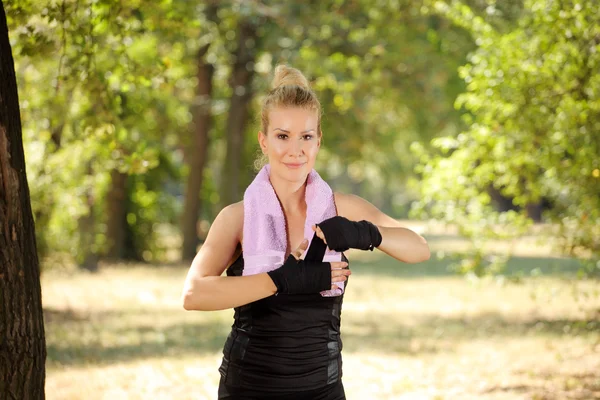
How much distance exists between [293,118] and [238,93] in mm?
18555

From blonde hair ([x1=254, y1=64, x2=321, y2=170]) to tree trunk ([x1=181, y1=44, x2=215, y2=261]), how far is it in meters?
19.1

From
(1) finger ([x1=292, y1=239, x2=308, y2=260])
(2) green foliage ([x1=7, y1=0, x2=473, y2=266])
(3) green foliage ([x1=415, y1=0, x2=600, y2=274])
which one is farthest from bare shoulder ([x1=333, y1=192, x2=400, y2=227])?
(2) green foliage ([x1=7, y1=0, x2=473, y2=266])

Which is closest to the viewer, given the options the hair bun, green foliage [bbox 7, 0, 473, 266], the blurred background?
the hair bun

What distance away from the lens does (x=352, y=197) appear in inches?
150

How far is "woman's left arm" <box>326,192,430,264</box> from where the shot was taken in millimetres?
3596

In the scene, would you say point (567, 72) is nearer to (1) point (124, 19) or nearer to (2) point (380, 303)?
(1) point (124, 19)

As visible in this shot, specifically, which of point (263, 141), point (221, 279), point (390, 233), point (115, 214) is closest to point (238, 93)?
point (115, 214)

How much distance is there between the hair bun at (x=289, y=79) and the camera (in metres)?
3.78

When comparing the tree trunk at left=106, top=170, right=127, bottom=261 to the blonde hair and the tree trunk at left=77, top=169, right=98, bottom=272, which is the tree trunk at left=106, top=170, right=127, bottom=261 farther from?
the blonde hair

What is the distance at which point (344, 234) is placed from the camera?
3344 mm

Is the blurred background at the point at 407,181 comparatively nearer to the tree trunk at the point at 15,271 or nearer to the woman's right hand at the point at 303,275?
the woman's right hand at the point at 303,275

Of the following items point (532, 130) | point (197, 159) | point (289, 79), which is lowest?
point (289, 79)

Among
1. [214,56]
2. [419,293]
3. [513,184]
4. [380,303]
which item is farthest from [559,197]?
[214,56]

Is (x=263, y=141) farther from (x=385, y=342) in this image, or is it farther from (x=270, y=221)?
(x=385, y=342)
